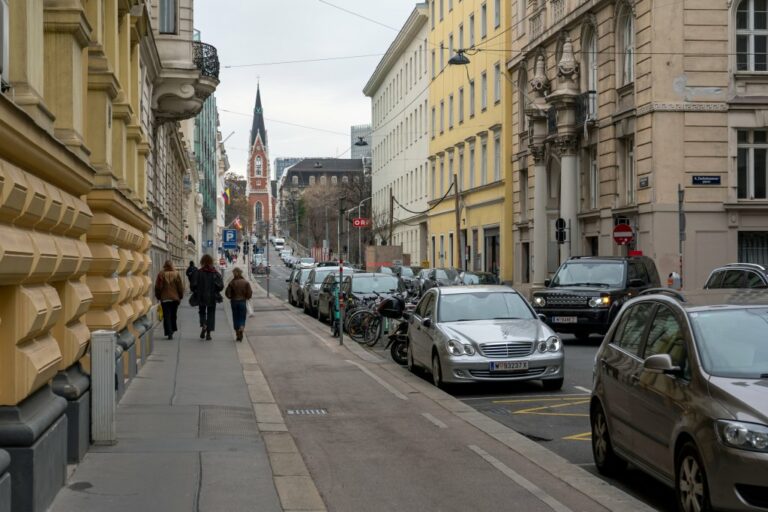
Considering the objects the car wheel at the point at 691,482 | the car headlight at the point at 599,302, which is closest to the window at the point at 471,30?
the car headlight at the point at 599,302

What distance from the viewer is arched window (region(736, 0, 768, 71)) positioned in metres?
32.6

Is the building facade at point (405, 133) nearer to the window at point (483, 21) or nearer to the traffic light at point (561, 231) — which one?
the window at point (483, 21)

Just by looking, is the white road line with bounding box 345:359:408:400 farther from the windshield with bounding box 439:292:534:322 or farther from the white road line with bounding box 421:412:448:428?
the white road line with bounding box 421:412:448:428

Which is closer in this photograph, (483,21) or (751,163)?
(751,163)

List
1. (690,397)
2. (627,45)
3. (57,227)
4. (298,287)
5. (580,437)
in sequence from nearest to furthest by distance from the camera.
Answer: (690,397) < (57,227) < (580,437) < (627,45) < (298,287)

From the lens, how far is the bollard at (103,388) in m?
9.74

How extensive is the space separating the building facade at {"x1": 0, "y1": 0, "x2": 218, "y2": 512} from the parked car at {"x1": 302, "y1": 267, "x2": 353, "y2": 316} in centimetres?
1894

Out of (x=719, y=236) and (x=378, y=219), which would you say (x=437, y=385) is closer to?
(x=719, y=236)

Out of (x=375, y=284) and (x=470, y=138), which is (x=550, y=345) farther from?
(x=470, y=138)

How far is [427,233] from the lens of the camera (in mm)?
72812

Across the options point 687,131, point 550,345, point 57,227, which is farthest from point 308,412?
point 687,131

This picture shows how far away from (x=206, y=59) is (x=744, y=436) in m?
25.8

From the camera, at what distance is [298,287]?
43438 millimetres

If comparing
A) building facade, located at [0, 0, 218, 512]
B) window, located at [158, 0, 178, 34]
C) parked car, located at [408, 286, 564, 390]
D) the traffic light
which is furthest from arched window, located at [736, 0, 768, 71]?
building facade, located at [0, 0, 218, 512]
